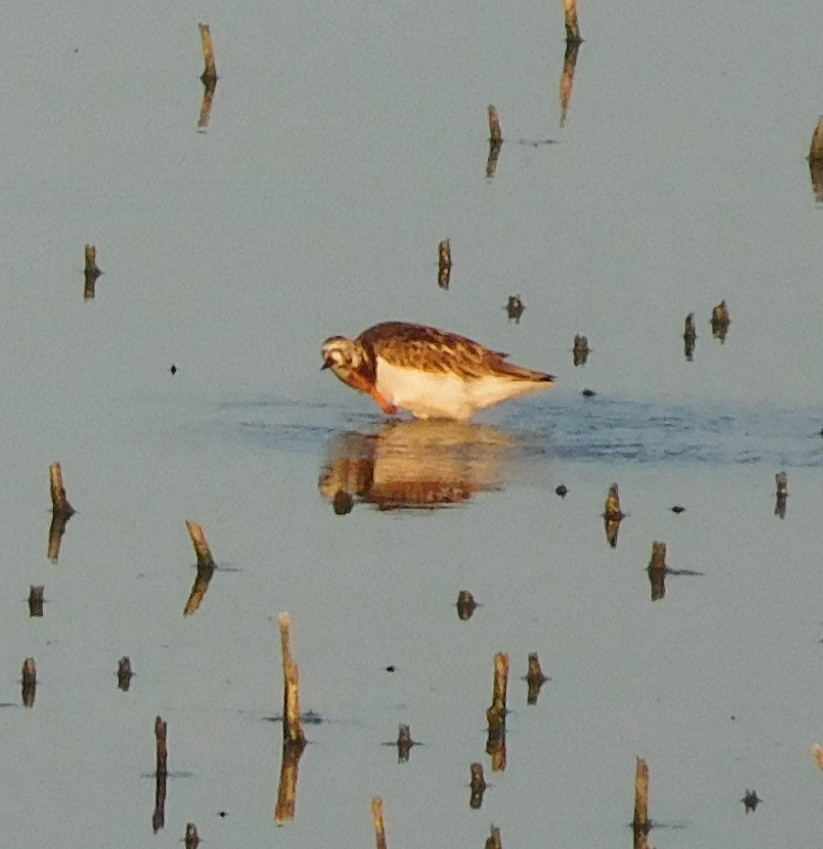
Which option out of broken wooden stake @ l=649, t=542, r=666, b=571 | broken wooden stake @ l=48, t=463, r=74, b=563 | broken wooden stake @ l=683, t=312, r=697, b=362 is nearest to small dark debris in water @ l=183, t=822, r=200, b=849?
broken wooden stake @ l=649, t=542, r=666, b=571

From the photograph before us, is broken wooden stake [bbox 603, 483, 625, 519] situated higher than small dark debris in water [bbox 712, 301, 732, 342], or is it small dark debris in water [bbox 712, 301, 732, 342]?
small dark debris in water [bbox 712, 301, 732, 342]

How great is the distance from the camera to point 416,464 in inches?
915

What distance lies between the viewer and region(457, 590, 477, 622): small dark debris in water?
19192 millimetres

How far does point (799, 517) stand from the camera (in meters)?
21.3

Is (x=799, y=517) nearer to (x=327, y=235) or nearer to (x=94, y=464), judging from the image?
(x=94, y=464)

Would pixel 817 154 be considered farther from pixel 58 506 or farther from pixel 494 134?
pixel 58 506

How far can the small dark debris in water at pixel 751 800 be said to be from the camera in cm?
1619

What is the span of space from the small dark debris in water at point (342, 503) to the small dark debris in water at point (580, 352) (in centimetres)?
411

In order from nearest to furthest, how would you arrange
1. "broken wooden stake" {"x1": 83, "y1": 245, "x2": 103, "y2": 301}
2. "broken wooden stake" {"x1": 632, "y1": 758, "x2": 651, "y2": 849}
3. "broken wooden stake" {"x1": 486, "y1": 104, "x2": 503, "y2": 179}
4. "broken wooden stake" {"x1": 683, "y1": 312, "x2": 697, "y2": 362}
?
"broken wooden stake" {"x1": 632, "y1": 758, "x2": 651, "y2": 849} → "broken wooden stake" {"x1": 683, "y1": 312, "x2": 697, "y2": 362} → "broken wooden stake" {"x1": 83, "y1": 245, "x2": 103, "y2": 301} → "broken wooden stake" {"x1": 486, "y1": 104, "x2": 503, "y2": 179}

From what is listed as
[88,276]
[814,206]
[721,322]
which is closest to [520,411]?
[721,322]

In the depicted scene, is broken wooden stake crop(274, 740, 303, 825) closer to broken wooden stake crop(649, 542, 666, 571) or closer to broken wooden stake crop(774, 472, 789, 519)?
broken wooden stake crop(649, 542, 666, 571)

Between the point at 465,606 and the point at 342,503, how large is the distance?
2.85 m

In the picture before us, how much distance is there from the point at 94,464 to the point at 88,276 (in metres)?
5.84

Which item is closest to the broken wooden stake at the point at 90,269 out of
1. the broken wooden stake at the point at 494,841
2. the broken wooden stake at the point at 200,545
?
the broken wooden stake at the point at 200,545
